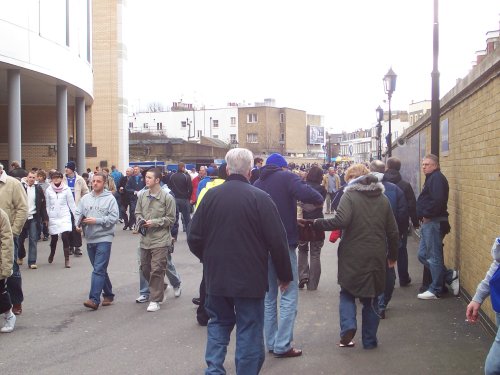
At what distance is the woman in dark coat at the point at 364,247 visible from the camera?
19.1 feet

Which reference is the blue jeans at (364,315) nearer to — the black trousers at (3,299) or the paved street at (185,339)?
the paved street at (185,339)

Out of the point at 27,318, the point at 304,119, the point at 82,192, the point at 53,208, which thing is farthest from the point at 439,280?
the point at 304,119

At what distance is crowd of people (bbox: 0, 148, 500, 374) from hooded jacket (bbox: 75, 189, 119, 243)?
0.01 metres

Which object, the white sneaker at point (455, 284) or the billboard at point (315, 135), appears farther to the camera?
the billboard at point (315, 135)

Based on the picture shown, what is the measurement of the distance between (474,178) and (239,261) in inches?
167

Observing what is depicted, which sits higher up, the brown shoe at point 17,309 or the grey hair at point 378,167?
the grey hair at point 378,167

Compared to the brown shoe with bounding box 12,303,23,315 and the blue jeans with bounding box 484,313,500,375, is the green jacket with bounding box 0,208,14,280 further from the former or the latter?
the blue jeans with bounding box 484,313,500,375

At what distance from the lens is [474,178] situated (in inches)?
292

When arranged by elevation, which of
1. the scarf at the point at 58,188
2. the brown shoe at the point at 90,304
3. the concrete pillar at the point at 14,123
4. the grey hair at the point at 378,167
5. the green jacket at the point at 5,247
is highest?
the concrete pillar at the point at 14,123

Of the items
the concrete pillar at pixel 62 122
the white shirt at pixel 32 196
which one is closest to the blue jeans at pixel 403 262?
the white shirt at pixel 32 196

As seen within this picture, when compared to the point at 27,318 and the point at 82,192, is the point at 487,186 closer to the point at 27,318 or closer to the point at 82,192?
the point at 27,318

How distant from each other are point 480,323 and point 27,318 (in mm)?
5464

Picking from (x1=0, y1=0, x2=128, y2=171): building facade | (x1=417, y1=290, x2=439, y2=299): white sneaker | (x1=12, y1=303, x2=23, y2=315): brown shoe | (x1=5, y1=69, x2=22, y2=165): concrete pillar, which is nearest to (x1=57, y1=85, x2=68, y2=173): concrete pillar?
(x1=0, y1=0, x2=128, y2=171): building facade

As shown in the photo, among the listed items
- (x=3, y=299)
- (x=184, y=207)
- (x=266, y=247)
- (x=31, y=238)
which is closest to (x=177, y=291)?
(x=3, y=299)
